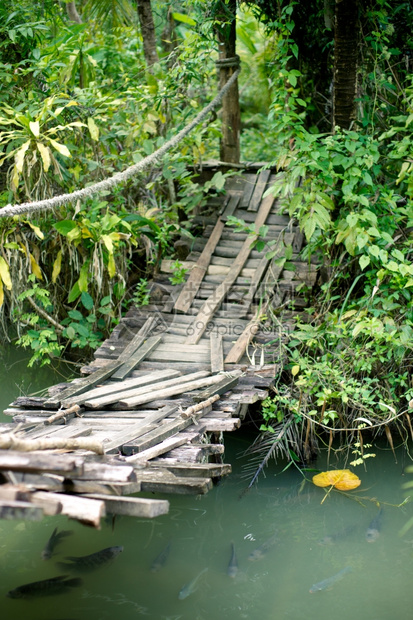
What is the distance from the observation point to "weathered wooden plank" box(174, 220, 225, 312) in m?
5.61

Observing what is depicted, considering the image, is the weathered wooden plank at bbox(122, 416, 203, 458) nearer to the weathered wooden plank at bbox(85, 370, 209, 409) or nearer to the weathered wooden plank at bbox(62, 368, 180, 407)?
the weathered wooden plank at bbox(85, 370, 209, 409)

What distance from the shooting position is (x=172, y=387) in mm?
4520

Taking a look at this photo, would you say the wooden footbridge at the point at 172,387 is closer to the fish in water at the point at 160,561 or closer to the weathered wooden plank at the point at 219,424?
the weathered wooden plank at the point at 219,424

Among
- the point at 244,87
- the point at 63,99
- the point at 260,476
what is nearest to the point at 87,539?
the point at 260,476

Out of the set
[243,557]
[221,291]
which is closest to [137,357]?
[221,291]

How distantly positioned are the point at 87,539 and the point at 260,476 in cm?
132

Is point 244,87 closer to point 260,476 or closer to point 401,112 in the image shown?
point 401,112

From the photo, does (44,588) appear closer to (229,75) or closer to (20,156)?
(20,156)

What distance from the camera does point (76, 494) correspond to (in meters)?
2.81

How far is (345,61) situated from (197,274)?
208 cm

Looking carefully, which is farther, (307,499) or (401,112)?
(401,112)

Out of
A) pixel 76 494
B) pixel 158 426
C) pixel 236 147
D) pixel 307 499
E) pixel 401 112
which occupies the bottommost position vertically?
pixel 307 499

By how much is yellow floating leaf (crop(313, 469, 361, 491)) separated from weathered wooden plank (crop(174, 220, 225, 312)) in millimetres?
1759

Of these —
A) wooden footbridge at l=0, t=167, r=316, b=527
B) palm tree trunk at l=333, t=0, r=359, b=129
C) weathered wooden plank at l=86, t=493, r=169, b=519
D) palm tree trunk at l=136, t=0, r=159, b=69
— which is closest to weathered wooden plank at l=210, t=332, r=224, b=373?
wooden footbridge at l=0, t=167, r=316, b=527
